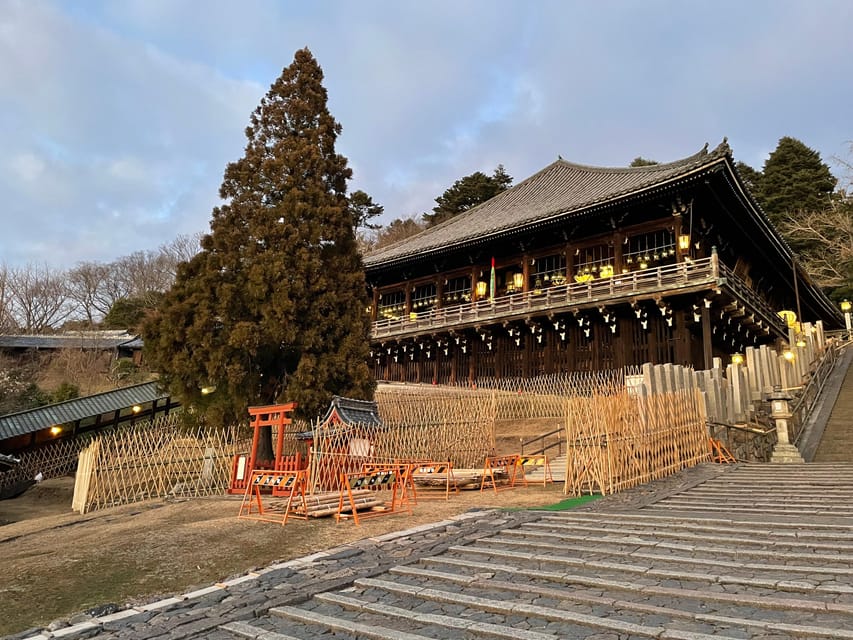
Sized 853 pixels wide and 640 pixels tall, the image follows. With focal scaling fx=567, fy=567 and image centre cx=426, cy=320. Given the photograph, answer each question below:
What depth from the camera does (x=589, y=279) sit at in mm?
21156

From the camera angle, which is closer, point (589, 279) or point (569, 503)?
point (569, 503)

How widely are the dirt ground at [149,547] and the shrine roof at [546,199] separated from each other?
1283 cm

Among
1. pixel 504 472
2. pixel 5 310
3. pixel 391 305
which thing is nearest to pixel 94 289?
pixel 5 310

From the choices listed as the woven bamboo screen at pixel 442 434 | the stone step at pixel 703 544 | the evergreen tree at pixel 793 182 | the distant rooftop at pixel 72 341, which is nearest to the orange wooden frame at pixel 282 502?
the woven bamboo screen at pixel 442 434

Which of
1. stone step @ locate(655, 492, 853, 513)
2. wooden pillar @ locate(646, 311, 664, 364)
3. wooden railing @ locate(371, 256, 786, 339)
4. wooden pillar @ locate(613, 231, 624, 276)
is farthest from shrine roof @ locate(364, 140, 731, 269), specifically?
stone step @ locate(655, 492, 853, 513)

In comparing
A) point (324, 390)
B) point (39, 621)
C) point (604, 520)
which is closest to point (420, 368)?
point (324, 390)

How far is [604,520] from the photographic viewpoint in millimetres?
6539

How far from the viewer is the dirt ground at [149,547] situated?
17.8ft

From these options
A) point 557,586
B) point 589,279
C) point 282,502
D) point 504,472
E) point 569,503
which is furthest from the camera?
point 589,279

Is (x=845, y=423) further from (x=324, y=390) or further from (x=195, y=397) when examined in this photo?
(x=195, y=397)

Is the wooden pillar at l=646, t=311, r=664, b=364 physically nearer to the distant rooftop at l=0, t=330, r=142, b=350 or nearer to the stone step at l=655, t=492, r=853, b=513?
the stone step at l=655, t=492, r=853, b=513

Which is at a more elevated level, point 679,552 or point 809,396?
point 809,396

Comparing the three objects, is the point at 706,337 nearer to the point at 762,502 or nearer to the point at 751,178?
the point at 762,502

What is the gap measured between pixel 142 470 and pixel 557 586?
1133cm
